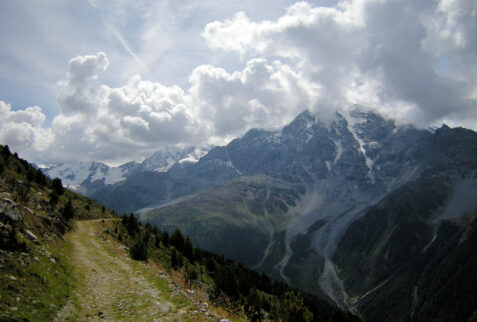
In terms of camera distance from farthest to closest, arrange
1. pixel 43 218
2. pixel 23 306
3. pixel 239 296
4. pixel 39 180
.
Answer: pixel 39 180
pixel 239 296
pixel 43 218
pixel 23 306

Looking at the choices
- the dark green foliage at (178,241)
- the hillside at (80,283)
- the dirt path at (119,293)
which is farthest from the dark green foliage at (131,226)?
the dirt path at (119,293)

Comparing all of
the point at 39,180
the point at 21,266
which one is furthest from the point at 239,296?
the point at 39,180

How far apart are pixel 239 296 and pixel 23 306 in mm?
26218

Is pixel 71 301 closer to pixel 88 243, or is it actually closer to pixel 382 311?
pixel 88 243

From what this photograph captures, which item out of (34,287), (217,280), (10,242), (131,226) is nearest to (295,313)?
(34,287)

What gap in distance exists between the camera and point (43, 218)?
99.0 ft

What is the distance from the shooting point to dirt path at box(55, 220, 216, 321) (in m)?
15.7

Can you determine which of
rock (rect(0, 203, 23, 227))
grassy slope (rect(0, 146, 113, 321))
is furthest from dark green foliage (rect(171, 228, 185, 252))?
rock (rect(0, 203, 23, 227))

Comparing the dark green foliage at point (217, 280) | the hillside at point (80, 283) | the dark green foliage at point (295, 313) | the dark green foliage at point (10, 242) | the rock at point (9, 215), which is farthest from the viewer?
the dark green foliage at point (217, 280)

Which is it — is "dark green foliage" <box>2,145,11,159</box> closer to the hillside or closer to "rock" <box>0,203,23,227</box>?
the hillside

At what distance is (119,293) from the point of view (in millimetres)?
19344

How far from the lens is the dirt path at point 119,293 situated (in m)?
15.7

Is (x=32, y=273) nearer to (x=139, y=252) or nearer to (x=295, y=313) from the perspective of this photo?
(x=139, y=252)

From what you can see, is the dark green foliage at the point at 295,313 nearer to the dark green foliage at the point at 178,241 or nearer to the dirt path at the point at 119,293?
the dirt path at the point at 119,293
